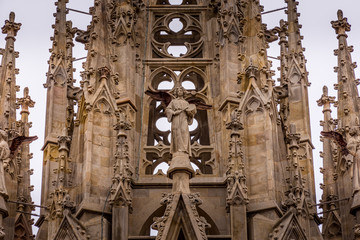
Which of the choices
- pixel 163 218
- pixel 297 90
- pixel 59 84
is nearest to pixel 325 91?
pixel 297 90

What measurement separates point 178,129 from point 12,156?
4.90 m

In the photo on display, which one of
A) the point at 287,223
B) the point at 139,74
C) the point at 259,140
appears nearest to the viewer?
the point at 287,223

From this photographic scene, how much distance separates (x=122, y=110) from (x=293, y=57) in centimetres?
542

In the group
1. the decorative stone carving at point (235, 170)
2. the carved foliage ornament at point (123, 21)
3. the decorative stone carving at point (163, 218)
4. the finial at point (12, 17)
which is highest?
the finial at point (12, 17)

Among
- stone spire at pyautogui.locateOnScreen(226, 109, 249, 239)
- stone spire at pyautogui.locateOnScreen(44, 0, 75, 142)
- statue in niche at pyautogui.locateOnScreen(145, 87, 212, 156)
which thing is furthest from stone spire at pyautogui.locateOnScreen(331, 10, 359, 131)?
stone spire at pyautogui.locateOnScreen(44, 0, 75, 142)

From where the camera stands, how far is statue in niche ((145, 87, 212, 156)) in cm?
3080

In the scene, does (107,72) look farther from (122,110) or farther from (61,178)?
(61,178)

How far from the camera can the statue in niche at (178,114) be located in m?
30.8

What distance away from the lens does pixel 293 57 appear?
119ft

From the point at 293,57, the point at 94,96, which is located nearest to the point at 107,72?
the point at 94,96

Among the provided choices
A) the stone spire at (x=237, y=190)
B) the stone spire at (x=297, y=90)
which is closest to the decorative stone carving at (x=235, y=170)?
the stone spire at (x=237, y=190)

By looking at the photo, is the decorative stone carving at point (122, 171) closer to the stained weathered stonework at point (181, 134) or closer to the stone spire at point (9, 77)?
the stained weathered stonework at point (181, 134)

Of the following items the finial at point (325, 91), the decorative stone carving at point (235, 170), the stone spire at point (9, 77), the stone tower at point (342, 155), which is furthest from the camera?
the finial at point (325, 91)

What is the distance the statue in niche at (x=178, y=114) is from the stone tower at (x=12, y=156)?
3637mm
